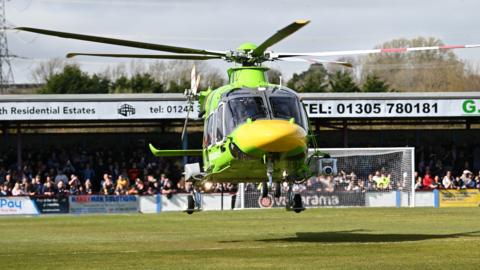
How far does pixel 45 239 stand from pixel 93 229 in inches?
186

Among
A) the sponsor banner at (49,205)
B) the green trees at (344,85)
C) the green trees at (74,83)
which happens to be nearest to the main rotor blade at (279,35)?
the sponsor banner at (49,205)

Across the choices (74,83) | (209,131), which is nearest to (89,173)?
(209,131)

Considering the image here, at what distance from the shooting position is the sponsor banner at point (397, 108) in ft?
173

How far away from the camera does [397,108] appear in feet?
174

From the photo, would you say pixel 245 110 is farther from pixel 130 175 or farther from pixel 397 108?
pixel 130 175

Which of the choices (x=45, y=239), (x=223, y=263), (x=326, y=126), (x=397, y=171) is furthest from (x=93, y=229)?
(x=326, y=126)

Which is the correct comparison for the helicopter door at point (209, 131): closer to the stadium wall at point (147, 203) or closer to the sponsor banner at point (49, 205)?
the stadium wall at point (147, 203)

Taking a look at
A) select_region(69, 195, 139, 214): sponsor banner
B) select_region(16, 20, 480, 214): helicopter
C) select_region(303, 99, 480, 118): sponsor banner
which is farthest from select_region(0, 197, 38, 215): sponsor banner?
select_region(16, 20, 480, 214): helicopter

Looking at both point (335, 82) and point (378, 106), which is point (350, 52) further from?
point (335, 82)

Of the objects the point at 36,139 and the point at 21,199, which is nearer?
the point at 21,199

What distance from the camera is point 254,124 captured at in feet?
74.8

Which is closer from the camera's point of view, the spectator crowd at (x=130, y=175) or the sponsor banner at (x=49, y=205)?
the sponsor banner at (x=49, y=205)

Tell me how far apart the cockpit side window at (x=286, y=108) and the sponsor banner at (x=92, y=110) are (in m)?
28.5

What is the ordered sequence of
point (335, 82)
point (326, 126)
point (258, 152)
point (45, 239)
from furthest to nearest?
point (335, 82), point (326, 126), point (45, 239), point (258, 152)
